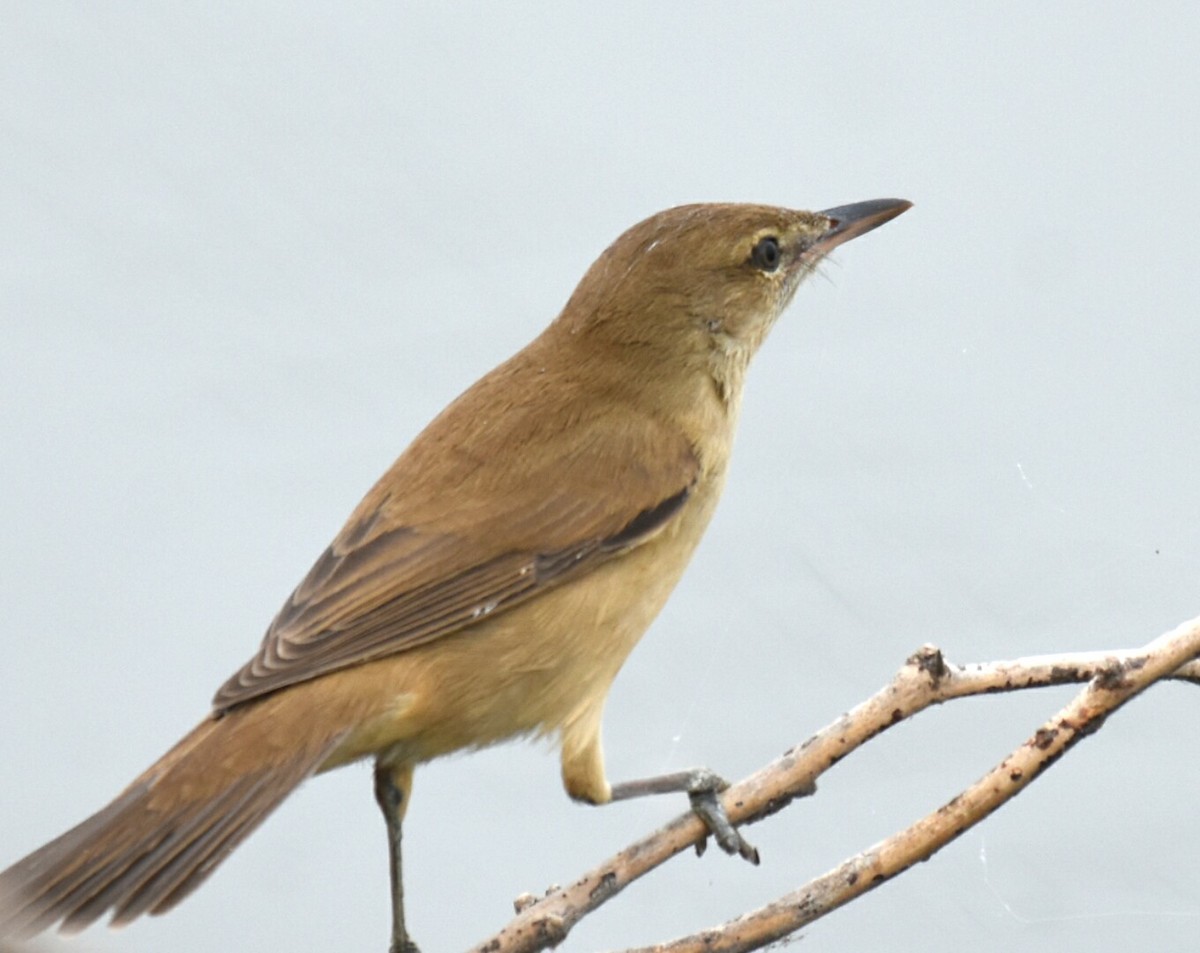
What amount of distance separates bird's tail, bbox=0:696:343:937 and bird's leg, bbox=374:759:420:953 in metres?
0.44

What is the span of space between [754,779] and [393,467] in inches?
48.9

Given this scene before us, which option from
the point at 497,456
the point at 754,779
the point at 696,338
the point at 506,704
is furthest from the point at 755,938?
the point at 696,338

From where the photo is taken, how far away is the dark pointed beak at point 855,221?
4191 millimetres

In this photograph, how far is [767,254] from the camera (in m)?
4.13

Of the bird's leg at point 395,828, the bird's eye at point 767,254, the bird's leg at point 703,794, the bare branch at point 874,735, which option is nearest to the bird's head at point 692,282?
the bird's eye at point 767,254

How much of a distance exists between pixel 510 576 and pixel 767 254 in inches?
45.3

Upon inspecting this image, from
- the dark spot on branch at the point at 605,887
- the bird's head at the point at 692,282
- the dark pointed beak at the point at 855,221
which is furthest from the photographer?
A: the dark pointed beak at the point at 855,221

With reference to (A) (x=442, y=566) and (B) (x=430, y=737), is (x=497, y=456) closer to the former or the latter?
(A) (x=442, y=566)

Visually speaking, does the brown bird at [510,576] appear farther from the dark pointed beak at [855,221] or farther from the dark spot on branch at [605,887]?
the dark spot on branch at [605,887]

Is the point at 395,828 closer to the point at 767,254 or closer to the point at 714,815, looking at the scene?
the point at 714,815

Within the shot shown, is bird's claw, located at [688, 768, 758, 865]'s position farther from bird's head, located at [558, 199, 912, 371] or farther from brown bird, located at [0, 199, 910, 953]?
bird's head, located at [558, 199, 912, 371]

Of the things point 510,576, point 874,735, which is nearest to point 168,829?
point 510,576

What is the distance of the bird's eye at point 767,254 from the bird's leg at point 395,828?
60.2 inches

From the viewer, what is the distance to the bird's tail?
2807 mm
